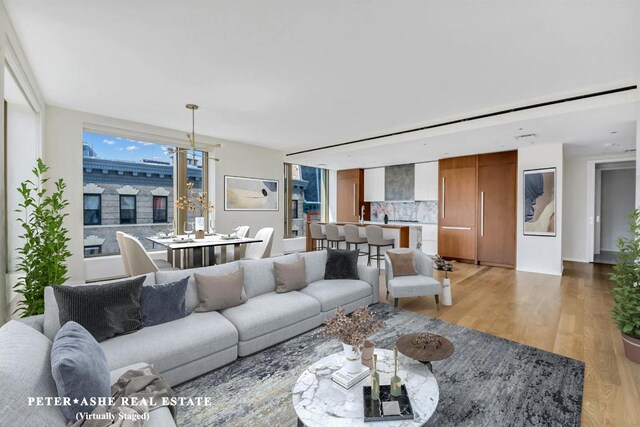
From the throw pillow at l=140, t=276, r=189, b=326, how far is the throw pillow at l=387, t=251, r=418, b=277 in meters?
2.68

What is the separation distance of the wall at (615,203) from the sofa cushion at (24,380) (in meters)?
11.2

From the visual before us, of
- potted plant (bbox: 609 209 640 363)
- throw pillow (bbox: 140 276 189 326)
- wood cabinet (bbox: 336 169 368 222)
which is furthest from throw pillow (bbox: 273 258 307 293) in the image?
wood cabinet (bbox: 336 169 368 222)

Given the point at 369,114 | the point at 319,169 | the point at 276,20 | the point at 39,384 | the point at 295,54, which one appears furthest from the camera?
the point at 319,169

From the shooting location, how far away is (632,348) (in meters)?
2.64

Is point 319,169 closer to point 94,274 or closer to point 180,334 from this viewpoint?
point 94,274

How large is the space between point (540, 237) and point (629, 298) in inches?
142

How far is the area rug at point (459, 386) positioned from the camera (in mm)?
1926

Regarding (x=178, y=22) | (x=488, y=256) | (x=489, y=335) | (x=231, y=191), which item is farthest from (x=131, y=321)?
(x=488, y=256)

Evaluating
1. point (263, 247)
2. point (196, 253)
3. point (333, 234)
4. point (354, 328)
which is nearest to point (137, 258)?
point (196, 253)

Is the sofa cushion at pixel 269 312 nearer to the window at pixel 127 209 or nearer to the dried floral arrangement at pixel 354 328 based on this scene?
the dried floral arrangement at pixel 354 328

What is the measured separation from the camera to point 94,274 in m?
5.04

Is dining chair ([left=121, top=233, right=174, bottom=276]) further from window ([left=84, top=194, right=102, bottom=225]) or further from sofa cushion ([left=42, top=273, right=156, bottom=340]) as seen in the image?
window ([left=84, top=194, right=102, bottom=225])

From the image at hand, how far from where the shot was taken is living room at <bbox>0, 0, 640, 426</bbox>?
6.69 ft

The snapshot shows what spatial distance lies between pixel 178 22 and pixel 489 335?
165 inches
